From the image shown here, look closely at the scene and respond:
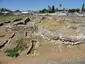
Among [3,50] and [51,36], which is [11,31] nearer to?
[51,36]

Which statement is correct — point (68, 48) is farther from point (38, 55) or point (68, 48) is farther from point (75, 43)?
point (38, 55)

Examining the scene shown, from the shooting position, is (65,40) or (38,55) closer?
(38,55)

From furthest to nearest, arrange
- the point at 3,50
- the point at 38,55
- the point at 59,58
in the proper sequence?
the point at 3,50, the point at 38,55, the point at 59,58

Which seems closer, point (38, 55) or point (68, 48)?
point (38, 55)

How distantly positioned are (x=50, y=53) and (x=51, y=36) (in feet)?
11.2

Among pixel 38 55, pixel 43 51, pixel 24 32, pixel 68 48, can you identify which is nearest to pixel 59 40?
pixel 68 48

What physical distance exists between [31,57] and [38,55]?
2.01ft

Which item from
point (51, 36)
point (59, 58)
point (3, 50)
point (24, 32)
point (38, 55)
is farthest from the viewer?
point (24, 32)

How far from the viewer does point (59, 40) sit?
1370 centimetres

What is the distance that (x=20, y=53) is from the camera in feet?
36.1

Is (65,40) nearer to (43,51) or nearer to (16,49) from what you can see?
(43,51)

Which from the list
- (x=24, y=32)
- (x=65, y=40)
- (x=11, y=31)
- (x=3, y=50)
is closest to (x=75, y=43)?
(x=65, y=40)

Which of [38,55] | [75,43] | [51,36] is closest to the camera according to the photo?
[38,55]

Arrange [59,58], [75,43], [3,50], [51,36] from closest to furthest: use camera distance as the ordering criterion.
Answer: [59,58] < [3,50] < [75,43] < [51,36]
